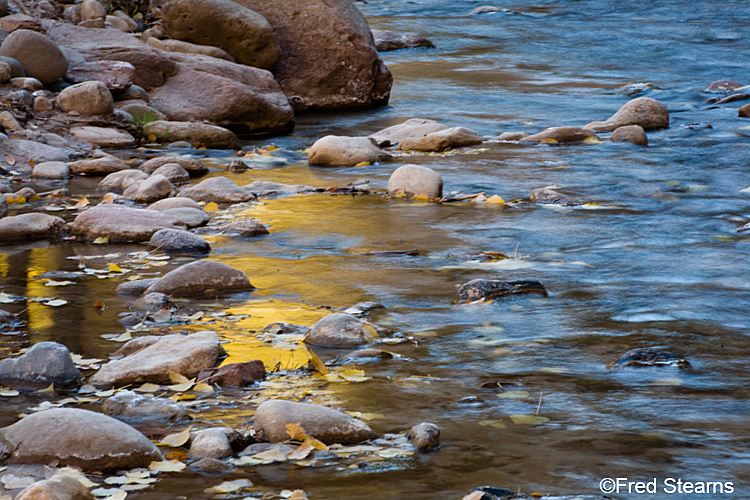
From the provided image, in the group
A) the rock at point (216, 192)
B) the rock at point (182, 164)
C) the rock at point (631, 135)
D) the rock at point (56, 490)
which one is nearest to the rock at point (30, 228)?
the rock at point (216, 192)

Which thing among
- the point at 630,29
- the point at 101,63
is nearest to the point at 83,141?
the point at 101,63

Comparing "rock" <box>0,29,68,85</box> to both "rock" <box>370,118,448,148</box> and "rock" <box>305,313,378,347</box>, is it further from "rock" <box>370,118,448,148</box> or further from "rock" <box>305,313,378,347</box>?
"rock" <box>305,313,378,347</box>

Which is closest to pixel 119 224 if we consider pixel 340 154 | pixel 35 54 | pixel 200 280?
pixel 200 280

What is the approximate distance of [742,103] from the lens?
34.1ft

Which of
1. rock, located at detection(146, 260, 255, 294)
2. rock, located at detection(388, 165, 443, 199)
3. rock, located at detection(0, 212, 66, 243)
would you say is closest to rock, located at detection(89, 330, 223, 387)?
rock, located at detection(146, 260, 255, 294)

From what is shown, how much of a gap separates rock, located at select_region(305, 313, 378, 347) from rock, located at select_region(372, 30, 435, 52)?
14437mm

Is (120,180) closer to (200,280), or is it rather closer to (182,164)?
(182,164)

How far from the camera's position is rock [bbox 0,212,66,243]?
16.0 feet

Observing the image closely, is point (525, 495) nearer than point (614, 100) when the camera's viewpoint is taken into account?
Yes

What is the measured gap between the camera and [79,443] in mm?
2238

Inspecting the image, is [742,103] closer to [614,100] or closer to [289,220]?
[614,100]

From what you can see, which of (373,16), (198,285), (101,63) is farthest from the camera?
(373,16)

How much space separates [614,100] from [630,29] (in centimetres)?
647
